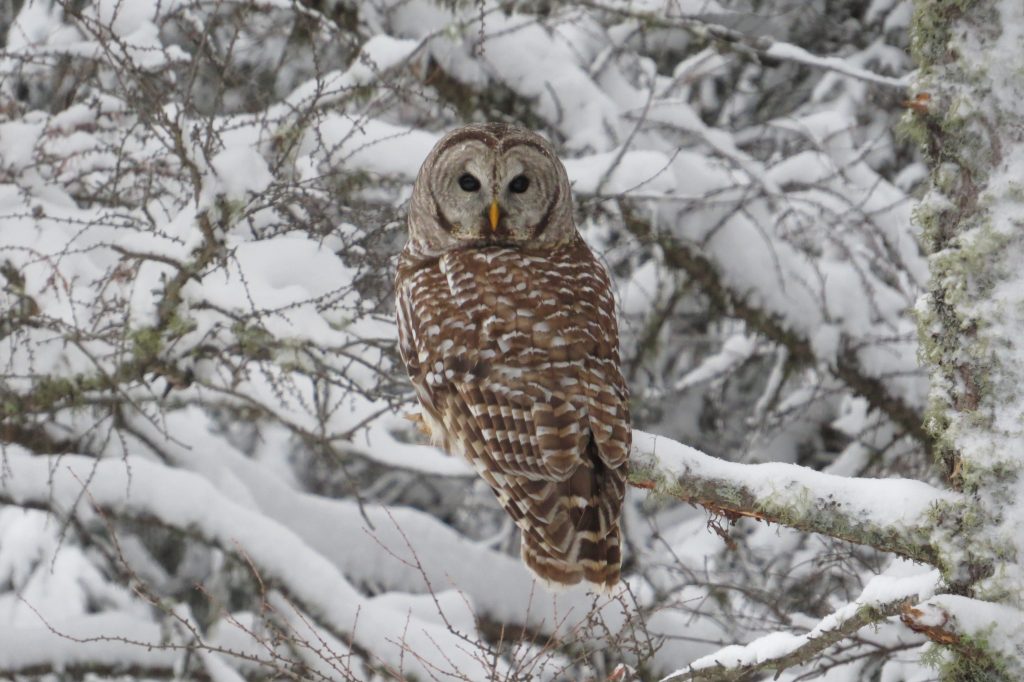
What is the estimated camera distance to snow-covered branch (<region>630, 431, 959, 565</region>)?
2.79 m

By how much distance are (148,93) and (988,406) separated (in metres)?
2.73

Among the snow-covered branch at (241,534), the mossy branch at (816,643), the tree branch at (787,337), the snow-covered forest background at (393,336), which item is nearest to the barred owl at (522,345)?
the snow-covered forest background at (393,336)

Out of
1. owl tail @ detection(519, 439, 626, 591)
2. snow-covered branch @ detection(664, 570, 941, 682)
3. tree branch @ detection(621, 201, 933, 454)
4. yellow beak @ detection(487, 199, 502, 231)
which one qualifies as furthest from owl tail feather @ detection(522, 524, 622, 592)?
tree branch @ detection(621, 201, 933, 454)

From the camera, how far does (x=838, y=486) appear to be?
113 inches

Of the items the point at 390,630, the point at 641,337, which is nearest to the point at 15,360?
the point at 390,630

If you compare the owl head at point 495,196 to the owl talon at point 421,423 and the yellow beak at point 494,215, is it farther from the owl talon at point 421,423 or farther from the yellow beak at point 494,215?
the owl talon at point 421,423

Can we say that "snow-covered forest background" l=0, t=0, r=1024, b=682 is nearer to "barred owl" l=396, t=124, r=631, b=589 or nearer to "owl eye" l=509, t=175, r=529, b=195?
"barred owl" l=396, t=124, r=631, b=589

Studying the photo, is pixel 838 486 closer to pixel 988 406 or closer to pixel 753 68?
pixel 988 406

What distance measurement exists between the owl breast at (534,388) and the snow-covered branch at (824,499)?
433mm

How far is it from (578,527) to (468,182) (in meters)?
1.43

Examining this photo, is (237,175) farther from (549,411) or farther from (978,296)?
(978,296)

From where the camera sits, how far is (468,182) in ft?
14.8

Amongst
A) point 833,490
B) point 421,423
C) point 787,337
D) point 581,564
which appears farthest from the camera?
point 787,337

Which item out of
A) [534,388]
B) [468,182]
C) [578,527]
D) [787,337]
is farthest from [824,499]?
[787,337]
